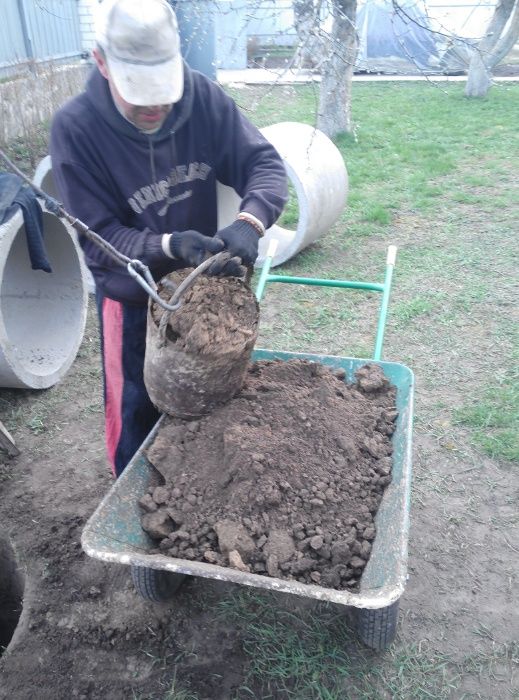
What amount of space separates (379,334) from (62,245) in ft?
8.26

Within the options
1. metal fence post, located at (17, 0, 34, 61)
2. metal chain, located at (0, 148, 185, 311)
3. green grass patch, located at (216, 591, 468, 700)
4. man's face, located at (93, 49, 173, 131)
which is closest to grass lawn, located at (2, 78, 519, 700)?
green grass patch, located at (216, 591, 468, 700)

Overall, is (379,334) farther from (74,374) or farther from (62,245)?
(62,245)

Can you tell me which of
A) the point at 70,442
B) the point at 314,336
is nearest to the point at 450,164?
the point at 314,336

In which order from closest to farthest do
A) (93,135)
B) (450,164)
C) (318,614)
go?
(93,135), (318,614), (450,164)

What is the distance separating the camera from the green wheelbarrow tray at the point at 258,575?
1.74m

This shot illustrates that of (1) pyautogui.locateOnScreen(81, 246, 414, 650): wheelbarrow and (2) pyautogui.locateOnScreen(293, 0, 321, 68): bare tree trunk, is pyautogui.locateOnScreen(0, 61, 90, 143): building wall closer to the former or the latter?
(2) pyautogui.locateOnScreen(293, 0, 321, 68): bare tree trunk

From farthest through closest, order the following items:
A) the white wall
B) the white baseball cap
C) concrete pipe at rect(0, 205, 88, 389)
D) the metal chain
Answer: the white wall, concrete pipe at rect(0, 205, 88, 389), the white baseball cap, the metal chain

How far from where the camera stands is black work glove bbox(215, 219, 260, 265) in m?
2.13

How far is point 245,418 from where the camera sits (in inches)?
90.2

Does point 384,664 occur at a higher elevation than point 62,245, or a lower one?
lower

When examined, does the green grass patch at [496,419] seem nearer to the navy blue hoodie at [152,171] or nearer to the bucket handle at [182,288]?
the navy blue hoodie at [152,171]

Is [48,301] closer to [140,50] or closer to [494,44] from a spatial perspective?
[140,50]

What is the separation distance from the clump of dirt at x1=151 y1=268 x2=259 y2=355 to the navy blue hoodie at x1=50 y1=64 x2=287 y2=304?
17 cm

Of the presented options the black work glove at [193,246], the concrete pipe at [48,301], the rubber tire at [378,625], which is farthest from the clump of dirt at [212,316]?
the concrete pipe at [48,301]
